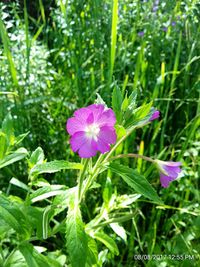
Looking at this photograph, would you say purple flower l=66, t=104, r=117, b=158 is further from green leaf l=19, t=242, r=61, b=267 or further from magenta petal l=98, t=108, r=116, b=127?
green leaf l=19, t=242, r=61, b=267

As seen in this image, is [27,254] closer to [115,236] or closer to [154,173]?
[115,236]

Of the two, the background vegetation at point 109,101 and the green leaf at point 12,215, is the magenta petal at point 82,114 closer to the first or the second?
the green leaf at point 12,215

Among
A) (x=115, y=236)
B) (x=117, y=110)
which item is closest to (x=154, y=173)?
(x=115, y=236)

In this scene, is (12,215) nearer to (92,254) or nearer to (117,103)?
(92,254)

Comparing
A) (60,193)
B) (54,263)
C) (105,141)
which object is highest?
(105,141)
